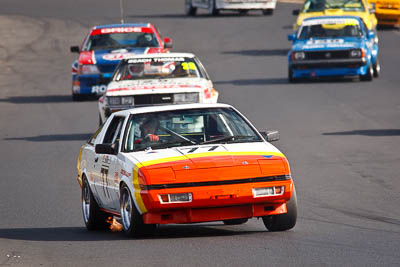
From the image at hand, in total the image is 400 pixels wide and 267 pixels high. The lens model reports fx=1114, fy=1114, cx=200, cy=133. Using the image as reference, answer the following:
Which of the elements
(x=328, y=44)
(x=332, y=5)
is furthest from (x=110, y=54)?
(x=332, y=5)

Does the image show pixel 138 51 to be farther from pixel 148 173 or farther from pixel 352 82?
pixel 148 173

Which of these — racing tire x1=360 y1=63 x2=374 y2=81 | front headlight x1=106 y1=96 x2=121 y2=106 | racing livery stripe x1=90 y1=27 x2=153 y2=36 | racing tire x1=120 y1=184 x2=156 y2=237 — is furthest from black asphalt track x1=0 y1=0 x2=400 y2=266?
racing livery stripe x1=90 y1=27 x2=153 y2=36

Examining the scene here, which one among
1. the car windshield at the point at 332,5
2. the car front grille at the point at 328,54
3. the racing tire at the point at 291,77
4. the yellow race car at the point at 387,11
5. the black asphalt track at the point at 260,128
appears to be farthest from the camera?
the yellow race car at the point at 387,11

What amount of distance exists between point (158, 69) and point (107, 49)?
5.44 metres

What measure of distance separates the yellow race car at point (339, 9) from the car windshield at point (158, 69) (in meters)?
12.1

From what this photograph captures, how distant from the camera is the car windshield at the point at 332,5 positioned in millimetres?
31406

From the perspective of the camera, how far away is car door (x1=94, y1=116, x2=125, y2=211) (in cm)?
1045

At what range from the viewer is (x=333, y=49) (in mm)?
27156

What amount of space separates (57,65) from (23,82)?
3451 millimetres

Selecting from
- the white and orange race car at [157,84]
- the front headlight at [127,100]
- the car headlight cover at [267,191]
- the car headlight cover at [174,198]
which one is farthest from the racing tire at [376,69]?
the car headlight cover at [174,198]

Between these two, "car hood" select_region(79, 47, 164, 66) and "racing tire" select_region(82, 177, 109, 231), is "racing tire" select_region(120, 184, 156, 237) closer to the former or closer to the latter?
"racing tire" select_region(82, 177, 109, 231)

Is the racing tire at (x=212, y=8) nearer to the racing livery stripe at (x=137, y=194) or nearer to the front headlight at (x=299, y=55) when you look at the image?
the front headlight at (x=299, y=55)

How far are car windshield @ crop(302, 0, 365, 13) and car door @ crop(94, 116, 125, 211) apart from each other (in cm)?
2088

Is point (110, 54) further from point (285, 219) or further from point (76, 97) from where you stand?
point (285, 219)
